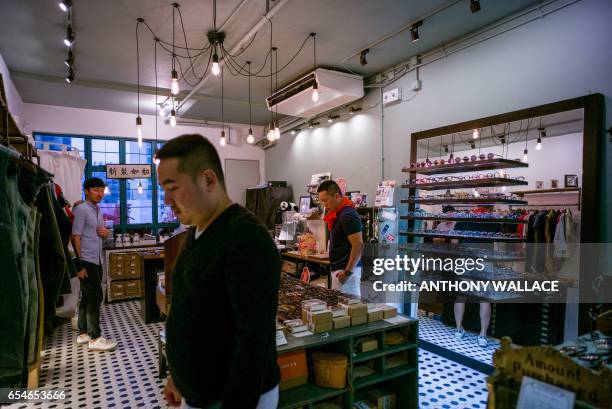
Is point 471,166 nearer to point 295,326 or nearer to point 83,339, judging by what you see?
point 295,326

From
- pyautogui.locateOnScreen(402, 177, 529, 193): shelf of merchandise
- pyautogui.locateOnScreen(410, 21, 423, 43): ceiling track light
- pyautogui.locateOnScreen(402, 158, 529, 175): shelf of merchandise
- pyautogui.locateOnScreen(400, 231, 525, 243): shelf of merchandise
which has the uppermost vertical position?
pyautogui.locateOnScreen(410, 21, 423, 43): ceiling track light

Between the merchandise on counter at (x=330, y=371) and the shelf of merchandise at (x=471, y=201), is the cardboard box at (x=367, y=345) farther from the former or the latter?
the shelf of merchandise at (x=471, y=201)

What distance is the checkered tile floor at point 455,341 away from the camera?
4113 millimetres

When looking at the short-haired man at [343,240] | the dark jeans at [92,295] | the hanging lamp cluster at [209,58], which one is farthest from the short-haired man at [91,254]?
the short-haired man at [343,240]

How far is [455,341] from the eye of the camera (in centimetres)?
452

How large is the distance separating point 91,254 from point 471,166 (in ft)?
16.2

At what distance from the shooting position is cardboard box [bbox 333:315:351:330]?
2.63m

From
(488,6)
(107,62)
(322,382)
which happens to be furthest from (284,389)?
(107,62)

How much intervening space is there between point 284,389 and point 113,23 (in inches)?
190

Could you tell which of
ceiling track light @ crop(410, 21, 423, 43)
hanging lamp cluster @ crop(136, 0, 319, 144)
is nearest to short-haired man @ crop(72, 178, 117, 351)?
hanging lamp cluster @ crop(136, 0, 319, 144)

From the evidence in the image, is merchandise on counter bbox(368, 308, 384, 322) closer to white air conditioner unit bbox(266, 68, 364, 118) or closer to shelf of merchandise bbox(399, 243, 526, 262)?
shelf of merchandise bbox(399, 243, 526, 262)

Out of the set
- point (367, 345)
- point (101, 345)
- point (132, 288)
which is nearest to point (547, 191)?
point (367, 345)

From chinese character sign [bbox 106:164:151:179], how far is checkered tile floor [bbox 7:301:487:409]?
302 centimetres

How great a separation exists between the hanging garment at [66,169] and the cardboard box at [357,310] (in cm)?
621
